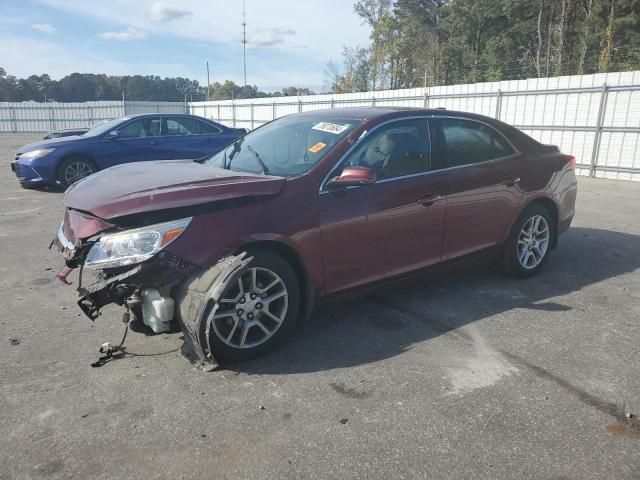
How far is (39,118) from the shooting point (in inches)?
1297

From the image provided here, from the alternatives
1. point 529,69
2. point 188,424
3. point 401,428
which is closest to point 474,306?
point 401,428

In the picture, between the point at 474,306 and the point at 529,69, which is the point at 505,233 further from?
the point at 529,69

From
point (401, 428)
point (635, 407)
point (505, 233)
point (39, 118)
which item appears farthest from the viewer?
point (39, 118)

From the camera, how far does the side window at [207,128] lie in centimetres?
1098

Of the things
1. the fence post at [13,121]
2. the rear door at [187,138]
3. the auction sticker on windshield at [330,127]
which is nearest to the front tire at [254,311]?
the auction sticker on windshield at [330,127]

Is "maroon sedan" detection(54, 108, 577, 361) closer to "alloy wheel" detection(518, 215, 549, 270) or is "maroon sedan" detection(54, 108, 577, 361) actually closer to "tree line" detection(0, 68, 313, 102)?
"alloy wheel" detection(518, 215, 549, 270)

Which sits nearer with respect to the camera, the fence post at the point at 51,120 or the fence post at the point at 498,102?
the fence post at the point at 498,102

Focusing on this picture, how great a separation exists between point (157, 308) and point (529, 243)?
3.68m

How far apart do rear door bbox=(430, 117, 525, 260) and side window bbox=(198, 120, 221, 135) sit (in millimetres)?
7529

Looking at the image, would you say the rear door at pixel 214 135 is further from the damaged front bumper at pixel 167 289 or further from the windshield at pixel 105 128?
the damaged front bumper at pixel 167 289

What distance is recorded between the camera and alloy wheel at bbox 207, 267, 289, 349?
126 inches

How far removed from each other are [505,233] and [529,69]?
109 feet

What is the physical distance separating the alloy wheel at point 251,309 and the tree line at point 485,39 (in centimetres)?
2716

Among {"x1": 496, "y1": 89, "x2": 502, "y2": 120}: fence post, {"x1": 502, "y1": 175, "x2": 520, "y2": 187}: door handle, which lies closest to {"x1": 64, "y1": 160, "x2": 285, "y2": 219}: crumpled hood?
{"x1": 502, "y1": 175, "x2": 520, "y2": 187}: door handle
